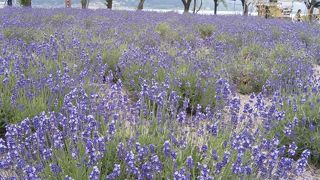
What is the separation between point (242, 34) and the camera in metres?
8.01

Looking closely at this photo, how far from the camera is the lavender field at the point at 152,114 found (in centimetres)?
203

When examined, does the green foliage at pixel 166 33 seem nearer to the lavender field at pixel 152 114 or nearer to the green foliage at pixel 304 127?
the lavender field at pixel 152 114

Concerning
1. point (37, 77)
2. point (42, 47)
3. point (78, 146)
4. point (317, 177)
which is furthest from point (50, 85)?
point (317, 177)

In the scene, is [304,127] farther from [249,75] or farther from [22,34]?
[22,34]

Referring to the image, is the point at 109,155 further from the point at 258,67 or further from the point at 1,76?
the point at 258,67

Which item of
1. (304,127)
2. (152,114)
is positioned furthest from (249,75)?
(152,114)

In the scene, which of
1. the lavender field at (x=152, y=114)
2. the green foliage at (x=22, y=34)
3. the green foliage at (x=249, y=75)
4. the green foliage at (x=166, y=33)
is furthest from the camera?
the green foliage at (x=166, y=33)

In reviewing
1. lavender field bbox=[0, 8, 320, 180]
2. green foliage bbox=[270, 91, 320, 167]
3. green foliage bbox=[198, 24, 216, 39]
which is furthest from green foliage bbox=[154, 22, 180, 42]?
green foliage bbox=[270, 91, 320, 167]

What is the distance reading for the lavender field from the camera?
2033 millimetres

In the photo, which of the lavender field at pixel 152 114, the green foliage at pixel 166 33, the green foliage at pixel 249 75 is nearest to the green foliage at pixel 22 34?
the lavender field at pixel 152 114

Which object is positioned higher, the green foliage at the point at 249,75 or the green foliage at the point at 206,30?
the green foliage at the point at 206,30

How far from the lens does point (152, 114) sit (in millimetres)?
2775

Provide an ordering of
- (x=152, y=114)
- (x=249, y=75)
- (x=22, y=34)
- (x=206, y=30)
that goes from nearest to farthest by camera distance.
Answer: (x=152, y=114), (x=249, y=75), (x=22, y=34), (x=206, y=30)

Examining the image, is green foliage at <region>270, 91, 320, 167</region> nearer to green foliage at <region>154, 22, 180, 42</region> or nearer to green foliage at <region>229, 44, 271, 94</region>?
green foliage at <region>229, 44, 271, 94</region>
